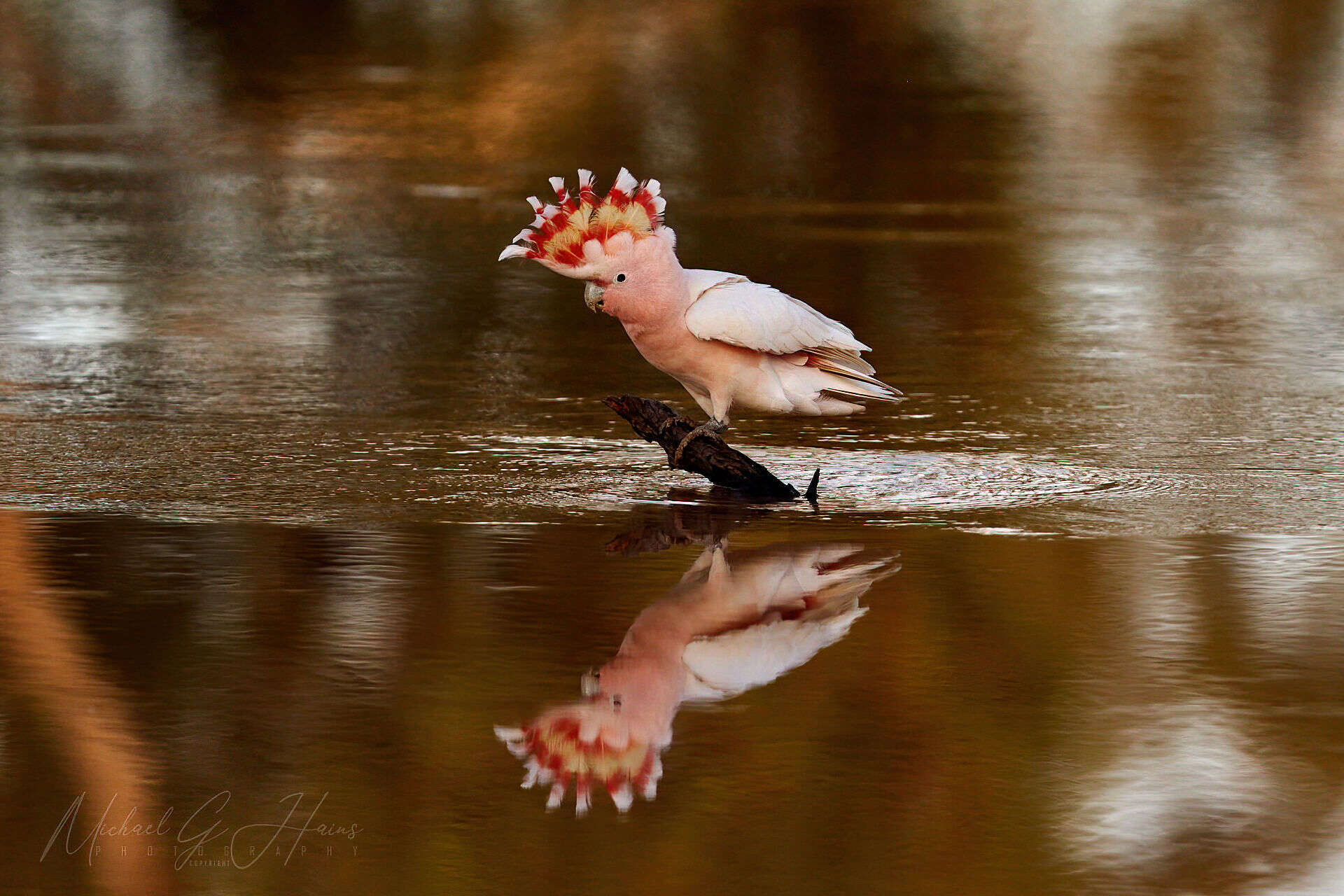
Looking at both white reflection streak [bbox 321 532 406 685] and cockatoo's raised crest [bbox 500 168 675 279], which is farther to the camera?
cockatoo's raised crest [bbox 500 168 675 279]

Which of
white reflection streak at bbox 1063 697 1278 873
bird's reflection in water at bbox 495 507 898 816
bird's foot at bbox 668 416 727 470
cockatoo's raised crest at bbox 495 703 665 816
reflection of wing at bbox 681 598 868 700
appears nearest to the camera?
white reflection streak at bbox 1063 697 1278 873

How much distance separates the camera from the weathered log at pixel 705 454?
27.0ft

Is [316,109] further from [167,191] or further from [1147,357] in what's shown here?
[1147,357]

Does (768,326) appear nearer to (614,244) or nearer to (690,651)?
(614,244)

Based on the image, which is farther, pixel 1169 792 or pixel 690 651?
pixel 690 651

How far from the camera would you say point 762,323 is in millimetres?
7895

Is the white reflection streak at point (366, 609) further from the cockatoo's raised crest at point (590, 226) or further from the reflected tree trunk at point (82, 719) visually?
the cockatoo's raised crest at point (590, 226)

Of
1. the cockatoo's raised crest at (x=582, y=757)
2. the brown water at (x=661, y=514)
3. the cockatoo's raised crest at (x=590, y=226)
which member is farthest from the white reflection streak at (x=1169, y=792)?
the cockatoo's raised crest at (x=590, y=226)

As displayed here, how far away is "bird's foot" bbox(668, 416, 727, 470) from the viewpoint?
8.14m

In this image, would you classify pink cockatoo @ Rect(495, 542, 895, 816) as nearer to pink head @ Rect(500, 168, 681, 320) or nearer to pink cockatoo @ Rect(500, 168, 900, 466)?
pink cockatoo @ Rect(500, 168, 900, 466)

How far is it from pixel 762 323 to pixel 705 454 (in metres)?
0.62

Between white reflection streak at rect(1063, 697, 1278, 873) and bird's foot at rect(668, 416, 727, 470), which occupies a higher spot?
bird's foot at rect(668, 416, 727, 470)

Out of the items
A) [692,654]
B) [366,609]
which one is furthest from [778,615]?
[366,609]

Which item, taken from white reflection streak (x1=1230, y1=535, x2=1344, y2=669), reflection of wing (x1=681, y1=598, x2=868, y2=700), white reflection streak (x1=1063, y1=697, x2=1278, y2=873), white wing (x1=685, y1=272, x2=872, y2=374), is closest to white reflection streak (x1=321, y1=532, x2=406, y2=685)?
reflection of wing (x1=681, y1=598, x2=868, y2=700)
